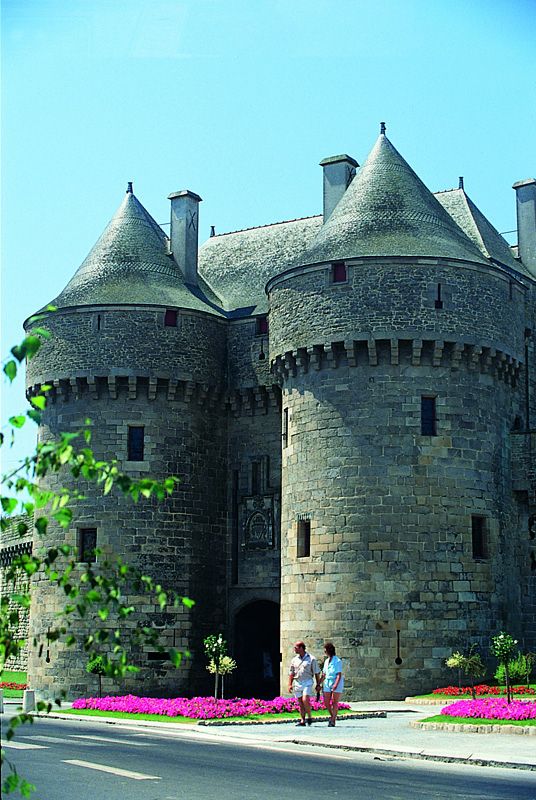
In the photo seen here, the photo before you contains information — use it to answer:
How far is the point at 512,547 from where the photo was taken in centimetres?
2967

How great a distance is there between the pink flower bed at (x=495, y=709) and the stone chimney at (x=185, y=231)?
19.0m

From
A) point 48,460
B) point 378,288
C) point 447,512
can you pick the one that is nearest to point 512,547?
point 447,512

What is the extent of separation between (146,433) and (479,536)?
33.7 ft

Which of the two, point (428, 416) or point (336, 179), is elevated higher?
point (336, 179)

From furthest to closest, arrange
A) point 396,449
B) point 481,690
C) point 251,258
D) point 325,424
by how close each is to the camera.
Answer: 1. point 251,258
2. point 325,424
3. point 396,449
4. point 481,690

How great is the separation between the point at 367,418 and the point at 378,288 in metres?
3.36

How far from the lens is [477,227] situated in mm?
34469

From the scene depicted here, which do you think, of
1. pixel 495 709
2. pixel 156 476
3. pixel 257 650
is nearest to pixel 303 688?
pixel 495 709

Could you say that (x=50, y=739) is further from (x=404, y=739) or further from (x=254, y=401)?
(x=254, y=401)

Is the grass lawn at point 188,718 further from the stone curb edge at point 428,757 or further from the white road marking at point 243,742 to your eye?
the stone curb edge at point 428,757

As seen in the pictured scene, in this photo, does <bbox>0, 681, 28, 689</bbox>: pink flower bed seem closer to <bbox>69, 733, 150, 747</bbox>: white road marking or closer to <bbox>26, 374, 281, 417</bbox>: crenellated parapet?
<bbox>26, 374, 281, 417</bbox>: crenellated parapet

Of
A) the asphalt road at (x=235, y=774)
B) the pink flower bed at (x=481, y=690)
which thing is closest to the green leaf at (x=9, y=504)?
the asphalt road at (x=235, y=774)

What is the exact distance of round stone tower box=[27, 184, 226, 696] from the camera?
32.1 metres

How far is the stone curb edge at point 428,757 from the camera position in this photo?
14484 mm
